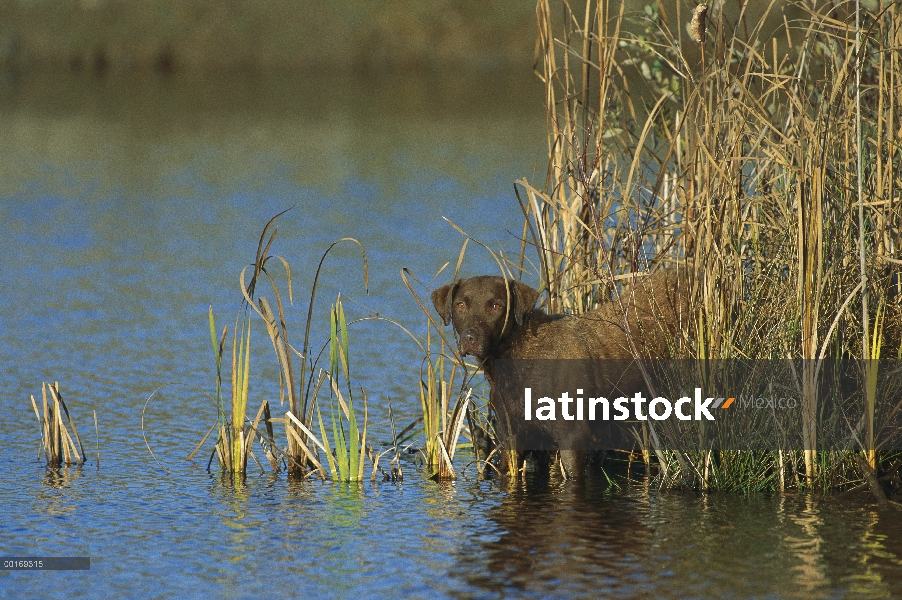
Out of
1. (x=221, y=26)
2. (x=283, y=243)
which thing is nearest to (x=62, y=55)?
(x=221, y=26)

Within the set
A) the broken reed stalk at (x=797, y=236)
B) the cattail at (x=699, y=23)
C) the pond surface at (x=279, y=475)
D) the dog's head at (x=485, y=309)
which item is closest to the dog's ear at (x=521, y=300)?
the dog's head at (x=485, y=309)

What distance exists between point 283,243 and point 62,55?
26763 mm

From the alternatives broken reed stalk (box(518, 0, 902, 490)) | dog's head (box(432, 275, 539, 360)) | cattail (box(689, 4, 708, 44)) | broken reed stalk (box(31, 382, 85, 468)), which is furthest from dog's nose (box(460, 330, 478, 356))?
broken reed stalk (box(31, 382, 85, 468))

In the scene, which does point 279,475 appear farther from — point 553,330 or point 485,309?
point 553,330

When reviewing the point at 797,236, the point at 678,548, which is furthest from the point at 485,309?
the point at 678,548

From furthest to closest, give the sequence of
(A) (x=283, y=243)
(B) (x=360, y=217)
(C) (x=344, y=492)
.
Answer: (B) (x=360, y=217), (A) (x=283, y=243), (C) (x=344, y=492)

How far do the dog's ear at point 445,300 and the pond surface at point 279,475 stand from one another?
912 millimetres

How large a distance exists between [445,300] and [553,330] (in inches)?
24.6

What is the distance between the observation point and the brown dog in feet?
25.5

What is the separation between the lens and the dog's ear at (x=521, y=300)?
7.77 metres

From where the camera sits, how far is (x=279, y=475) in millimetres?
8047

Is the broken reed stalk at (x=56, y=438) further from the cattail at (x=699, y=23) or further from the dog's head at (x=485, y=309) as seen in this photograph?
the cattail at (x=699, y=23)

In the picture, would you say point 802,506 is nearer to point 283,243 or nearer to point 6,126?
point 283,243

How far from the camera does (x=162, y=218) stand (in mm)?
18344
